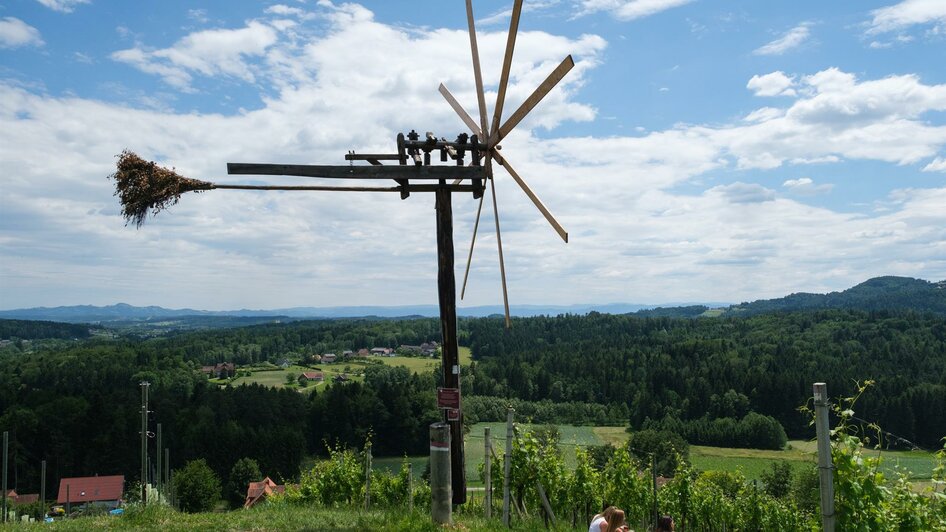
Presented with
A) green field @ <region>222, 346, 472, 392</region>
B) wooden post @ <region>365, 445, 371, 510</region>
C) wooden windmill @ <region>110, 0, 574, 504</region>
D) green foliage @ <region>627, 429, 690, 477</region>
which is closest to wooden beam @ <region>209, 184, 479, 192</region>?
wooden windmill @ <region>110, 0, 574, 504</region>

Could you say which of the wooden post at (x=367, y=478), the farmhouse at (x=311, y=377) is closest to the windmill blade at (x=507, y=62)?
the wooden post at (x=367, y=478)

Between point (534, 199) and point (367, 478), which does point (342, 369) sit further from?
point (534, 199)

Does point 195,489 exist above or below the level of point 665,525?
below

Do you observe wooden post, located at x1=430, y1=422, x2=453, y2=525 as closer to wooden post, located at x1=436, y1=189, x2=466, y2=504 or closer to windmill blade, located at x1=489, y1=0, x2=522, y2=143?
wooden post, located at x1=436, y1=189, x2=466, y2=504

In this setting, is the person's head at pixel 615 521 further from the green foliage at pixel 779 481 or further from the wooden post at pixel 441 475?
the green foliage at pixel 779 481

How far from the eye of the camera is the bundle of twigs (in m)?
8.98

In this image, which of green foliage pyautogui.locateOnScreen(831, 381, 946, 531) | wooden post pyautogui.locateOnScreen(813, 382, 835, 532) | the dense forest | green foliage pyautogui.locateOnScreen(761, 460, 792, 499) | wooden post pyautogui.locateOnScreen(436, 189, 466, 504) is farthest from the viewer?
the dense forest

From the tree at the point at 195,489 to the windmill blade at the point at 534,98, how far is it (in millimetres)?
42449

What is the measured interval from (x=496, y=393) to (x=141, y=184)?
100 m

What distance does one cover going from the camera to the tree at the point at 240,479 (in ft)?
199

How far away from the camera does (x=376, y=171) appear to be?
362 inches

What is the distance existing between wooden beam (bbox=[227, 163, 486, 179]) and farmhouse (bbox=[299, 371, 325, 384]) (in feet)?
347

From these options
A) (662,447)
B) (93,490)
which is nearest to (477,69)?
(662,447)

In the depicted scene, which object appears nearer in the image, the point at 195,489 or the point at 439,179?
the point at 439,179
